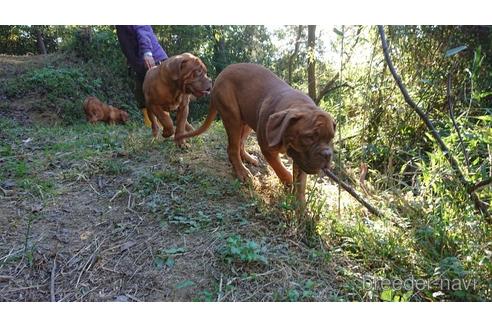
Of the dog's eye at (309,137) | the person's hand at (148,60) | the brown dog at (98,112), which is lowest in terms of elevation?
the brown dog at (98,112)

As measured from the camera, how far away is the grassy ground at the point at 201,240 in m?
2.63

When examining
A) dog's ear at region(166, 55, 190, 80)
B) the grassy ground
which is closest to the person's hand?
dog's ear at region(166, 55, 190, 80)

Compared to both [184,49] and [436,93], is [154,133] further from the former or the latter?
[184,49]

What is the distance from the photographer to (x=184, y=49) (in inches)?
364

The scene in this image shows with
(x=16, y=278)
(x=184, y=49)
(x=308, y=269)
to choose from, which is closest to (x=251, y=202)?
(x=308, y=269)

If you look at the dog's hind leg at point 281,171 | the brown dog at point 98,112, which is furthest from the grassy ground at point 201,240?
the brown dog at point 98,112

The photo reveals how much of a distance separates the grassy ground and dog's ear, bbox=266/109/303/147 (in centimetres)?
58

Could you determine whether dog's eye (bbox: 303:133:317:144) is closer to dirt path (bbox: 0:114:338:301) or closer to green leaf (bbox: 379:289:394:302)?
→ dirt path (bbox: 0:114:338:301)

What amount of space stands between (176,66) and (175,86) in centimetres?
25

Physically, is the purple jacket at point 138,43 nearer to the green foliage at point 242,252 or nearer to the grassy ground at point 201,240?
the grassy ground at point 201,240

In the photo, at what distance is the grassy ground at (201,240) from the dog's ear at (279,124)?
576 millimetres

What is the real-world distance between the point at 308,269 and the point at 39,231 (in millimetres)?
2060

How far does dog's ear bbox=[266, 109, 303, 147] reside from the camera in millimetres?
3082

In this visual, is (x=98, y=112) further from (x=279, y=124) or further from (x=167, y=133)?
(x=279, y=124)
